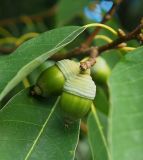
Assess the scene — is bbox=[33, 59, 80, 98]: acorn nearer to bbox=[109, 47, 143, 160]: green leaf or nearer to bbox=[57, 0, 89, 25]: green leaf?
bbox=[109, 47, 143, 160]: green leaf

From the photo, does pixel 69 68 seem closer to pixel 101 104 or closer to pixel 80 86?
pixel 80 86

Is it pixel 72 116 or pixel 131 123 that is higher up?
pixel 131 123

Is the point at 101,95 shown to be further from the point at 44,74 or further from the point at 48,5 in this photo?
the point at 48,5

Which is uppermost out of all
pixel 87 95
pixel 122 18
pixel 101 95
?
pixel 87 95

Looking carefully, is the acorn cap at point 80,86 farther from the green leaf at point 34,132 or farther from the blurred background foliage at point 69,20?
the blurred background foliage at point 69,20

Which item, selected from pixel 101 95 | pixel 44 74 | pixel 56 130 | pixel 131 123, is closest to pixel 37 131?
pixel 56 130

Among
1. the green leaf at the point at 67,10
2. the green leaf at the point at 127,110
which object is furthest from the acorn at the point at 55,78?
the green leaf at the point at 67,10
